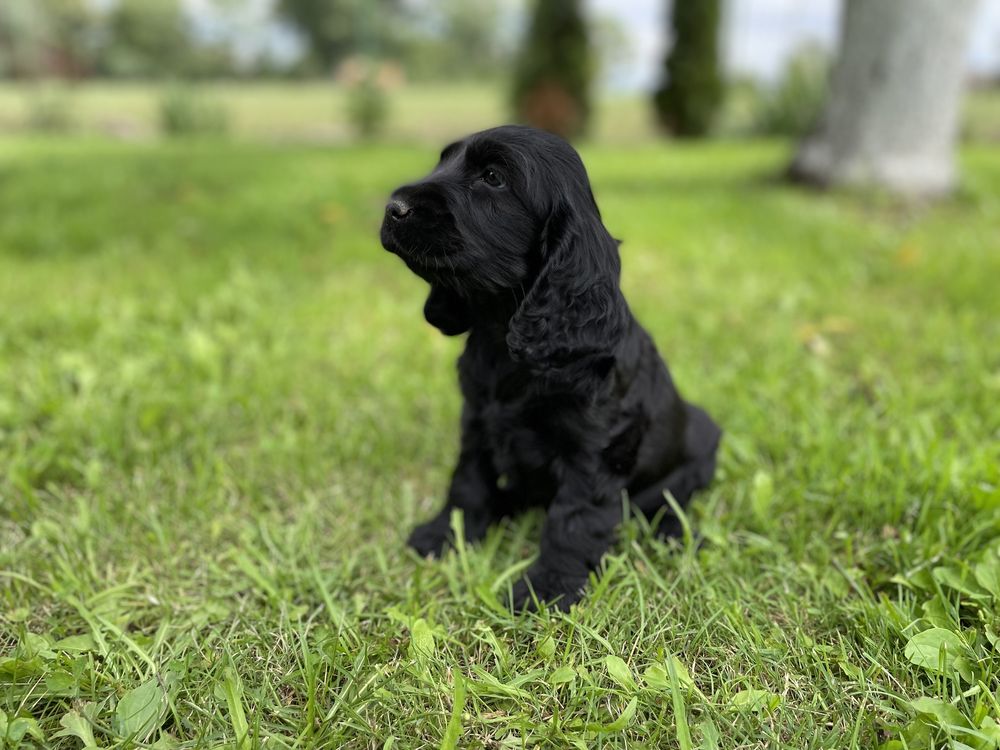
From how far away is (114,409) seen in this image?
2902mm

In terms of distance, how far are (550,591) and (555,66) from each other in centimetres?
1285

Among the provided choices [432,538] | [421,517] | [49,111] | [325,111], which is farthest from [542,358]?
[325,111]

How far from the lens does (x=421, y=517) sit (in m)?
2.49

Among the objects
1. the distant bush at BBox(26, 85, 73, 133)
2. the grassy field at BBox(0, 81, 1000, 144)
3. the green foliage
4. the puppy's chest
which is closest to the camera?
the puppy's chest

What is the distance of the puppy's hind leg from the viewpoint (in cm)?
228

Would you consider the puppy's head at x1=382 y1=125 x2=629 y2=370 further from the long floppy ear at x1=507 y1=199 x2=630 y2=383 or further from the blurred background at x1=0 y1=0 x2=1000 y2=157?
the blurred background at x1=0 y1=0 x2=1000 y2=157

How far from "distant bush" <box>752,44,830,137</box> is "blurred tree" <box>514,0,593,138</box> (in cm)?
334

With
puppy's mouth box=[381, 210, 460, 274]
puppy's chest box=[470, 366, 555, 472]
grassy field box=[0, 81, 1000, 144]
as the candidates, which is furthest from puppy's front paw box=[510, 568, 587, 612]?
grassy field box=[0, 81, 1000, 144]

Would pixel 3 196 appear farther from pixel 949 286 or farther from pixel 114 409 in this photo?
pixel 949 286

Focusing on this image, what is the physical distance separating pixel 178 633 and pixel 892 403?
2.77 metres

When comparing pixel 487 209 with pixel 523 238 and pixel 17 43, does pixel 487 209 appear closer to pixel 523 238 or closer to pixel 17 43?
pixel 523 238

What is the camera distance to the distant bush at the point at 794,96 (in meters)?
12.9

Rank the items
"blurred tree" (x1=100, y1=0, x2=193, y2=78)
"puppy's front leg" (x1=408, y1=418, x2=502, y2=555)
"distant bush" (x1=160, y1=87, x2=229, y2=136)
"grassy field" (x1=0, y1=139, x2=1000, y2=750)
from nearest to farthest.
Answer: "grassy field" (x1=0, y1=139, x2=1000, y2=750)
"puppy's front leg" (x1=408, y1=418, x2=502, y2=555)
"distant bush" (x1=160, y1=87, x2=229, y2=136)
"blurred tree" (x1=100, y1=0, x2=193, y2=78)

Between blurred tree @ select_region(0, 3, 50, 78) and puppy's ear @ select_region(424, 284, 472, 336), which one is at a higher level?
blurred tree @ select_region(0, 3, 50, 78)
